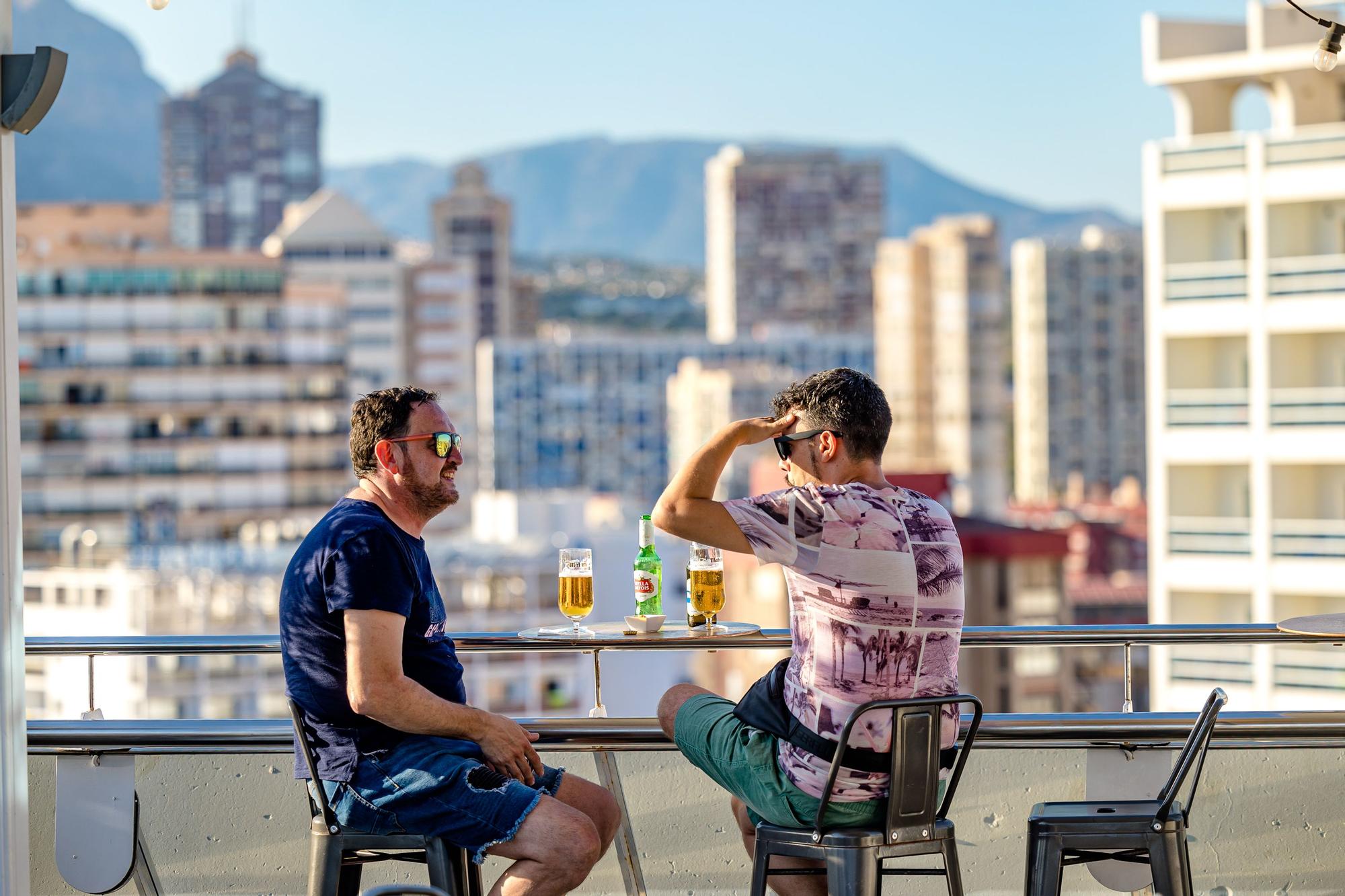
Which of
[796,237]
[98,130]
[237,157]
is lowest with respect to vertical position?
[796,237]

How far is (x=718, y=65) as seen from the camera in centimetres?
14888

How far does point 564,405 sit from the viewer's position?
123m

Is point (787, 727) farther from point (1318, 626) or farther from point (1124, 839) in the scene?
point (1318, 626)

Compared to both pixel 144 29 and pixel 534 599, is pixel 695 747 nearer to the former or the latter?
pixel 534 599

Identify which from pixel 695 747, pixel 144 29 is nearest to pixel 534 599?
pixel 695 747

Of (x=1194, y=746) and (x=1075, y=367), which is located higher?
(x=1075, y=367)

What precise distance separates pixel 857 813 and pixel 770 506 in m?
0.47

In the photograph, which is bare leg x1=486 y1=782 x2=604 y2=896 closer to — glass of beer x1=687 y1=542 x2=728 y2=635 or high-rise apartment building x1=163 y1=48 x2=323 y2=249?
glass of beer x1=687 y1=542 x2=728 y2=635

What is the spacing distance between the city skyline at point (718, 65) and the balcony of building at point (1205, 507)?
9684 centimetres

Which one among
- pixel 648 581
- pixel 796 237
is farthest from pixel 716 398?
pixel 648 581

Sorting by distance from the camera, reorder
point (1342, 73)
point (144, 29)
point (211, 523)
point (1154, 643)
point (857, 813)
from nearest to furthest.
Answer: point (857, 813) → point (1154, 643) → point (1342, 73) → point (211, 523) → point (144, 29)

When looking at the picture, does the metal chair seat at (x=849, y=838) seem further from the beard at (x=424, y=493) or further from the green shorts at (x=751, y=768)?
the beard at (x=424, y=493)

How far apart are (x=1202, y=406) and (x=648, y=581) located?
25.3m

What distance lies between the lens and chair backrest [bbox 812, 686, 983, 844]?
2.58 meters
